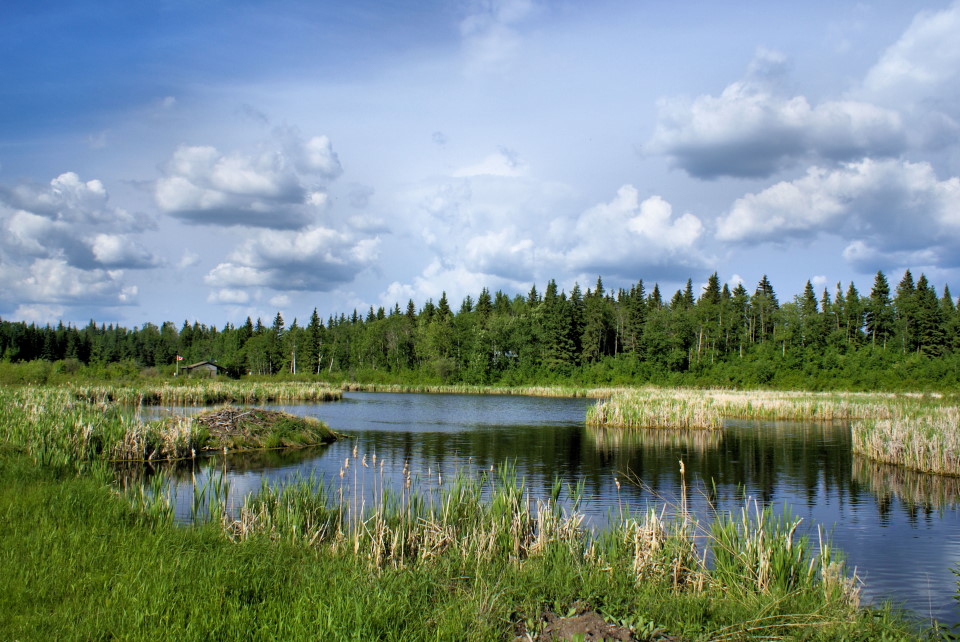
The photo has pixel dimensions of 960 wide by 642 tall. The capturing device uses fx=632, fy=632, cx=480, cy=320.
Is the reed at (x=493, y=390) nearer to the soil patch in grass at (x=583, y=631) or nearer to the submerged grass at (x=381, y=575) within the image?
the submerged grass at (x=381, y=575)

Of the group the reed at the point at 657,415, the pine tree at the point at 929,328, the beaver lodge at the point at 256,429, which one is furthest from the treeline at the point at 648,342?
the beaver lodge at the point at 256,429

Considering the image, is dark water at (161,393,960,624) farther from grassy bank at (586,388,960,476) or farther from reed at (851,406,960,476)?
grassy bank at (586,388,960,476)

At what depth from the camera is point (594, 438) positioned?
1287 inches

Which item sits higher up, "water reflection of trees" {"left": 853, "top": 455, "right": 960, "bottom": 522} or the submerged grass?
the submerged grass

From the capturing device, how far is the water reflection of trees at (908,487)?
1750 centimetres

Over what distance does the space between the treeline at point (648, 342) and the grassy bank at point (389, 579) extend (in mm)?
72550

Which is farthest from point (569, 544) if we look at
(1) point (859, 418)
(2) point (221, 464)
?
(1) point (859, 418)

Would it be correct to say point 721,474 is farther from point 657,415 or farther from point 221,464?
point 221,464

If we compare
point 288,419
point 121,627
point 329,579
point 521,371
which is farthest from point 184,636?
point 521,371

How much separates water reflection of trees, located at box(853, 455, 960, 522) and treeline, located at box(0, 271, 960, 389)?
178 ft

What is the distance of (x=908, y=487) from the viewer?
2008 centimetres

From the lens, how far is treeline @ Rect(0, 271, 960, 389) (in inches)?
3342

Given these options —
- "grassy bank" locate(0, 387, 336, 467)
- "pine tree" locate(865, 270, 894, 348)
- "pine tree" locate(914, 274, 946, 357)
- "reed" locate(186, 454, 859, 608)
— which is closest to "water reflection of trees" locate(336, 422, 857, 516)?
"grassy bank" locate(0, 387, 336, 467)

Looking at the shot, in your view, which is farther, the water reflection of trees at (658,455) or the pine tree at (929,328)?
the pine tree at (929,328)
